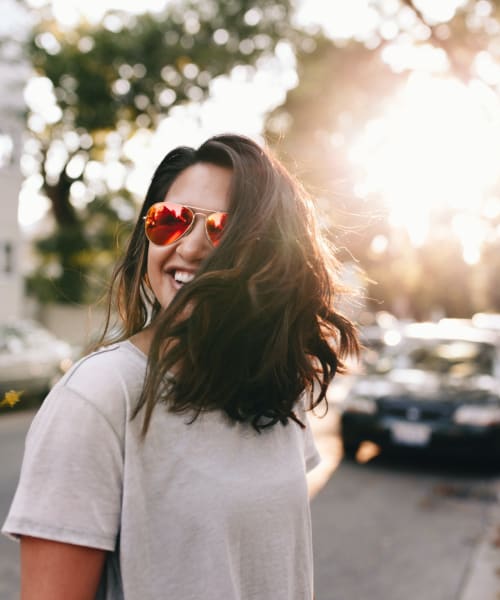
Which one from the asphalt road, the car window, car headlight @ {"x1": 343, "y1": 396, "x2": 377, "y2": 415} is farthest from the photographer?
the car window

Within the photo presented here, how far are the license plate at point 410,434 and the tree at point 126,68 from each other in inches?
484

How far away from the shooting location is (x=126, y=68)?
813 inches

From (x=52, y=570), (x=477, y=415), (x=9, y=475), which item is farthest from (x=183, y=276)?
(x=477, y=415)

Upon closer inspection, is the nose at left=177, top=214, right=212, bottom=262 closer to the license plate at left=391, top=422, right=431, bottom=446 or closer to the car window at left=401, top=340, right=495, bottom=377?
the license plate at left=391, top=422, right=431, bottom=446

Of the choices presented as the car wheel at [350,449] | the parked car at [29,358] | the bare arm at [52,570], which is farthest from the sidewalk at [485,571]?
Answer: the parked car at [29,358]

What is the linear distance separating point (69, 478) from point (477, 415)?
23.9 feet

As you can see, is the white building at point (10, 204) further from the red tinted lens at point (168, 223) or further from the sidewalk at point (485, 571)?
the red tinted lens at point (168, 223)

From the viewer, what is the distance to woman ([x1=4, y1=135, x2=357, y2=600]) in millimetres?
1118

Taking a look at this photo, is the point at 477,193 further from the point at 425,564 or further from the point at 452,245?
the point at 425,564

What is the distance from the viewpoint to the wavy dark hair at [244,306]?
1339mm

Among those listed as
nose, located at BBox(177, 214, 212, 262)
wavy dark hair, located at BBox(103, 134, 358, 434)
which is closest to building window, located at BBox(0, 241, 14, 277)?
wavy dark hair, located at BBox(103, 134, 358, 434)

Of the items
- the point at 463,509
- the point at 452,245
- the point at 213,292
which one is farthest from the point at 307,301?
the point at 452,245

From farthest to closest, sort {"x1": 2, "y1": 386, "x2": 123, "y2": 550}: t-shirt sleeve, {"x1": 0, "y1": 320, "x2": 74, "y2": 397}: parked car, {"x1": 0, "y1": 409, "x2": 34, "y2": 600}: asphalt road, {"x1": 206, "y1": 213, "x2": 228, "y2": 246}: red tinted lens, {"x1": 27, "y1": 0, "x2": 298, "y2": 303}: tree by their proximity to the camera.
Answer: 1. {"x1": 27, "y1": 0, "x2": 298, "y2": 303}: tree
2. {"x1": 0, "y1": 320, "x2": 74, "y2": 397}: parked car
3. {"x1": 0, "y1": 409, "x2": 34, "y2": 600}: asphalt road
4. {"x1": 206, "y1": 213, "x2": 228, "y2": 246}: red tinted lens
5. {"x1": 2, "y1": 386, "x2": 123, "y2": 550}: t-shirt sleeve

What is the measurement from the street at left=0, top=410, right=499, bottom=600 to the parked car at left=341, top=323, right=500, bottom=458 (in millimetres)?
416
